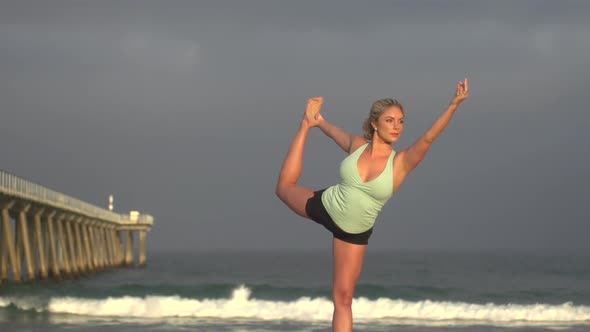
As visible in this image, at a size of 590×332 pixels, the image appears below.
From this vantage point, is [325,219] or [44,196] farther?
[44,196]

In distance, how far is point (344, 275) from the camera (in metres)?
6.23

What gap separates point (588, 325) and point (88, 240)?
99.2 ft

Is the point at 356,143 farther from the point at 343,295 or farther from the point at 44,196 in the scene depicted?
the point at 44,196

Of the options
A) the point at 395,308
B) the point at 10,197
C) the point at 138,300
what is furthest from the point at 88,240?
the point at 395,308

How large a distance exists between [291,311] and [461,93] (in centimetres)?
1831

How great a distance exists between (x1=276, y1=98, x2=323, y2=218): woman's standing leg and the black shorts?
5 cm

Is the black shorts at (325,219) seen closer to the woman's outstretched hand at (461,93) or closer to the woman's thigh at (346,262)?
the woman's thigh at (346,262)

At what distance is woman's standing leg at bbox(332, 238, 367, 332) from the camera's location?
6.19 meters

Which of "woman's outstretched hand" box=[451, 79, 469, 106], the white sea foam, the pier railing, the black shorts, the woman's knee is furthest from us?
the pier railing

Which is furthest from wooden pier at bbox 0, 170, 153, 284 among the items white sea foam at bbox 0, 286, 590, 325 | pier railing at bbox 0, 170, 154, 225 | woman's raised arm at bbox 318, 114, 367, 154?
woman's raised arm at bbox 318, 114, 367, 154

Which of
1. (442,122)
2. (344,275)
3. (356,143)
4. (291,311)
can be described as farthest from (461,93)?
(291,311)

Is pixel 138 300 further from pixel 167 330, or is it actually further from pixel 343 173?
pixel 343 173

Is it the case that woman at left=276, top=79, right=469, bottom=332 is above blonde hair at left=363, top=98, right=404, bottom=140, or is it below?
below

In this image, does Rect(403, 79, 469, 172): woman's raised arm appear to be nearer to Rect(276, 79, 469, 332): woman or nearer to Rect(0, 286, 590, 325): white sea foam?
Rect(276, 79, 469, 332): woman
